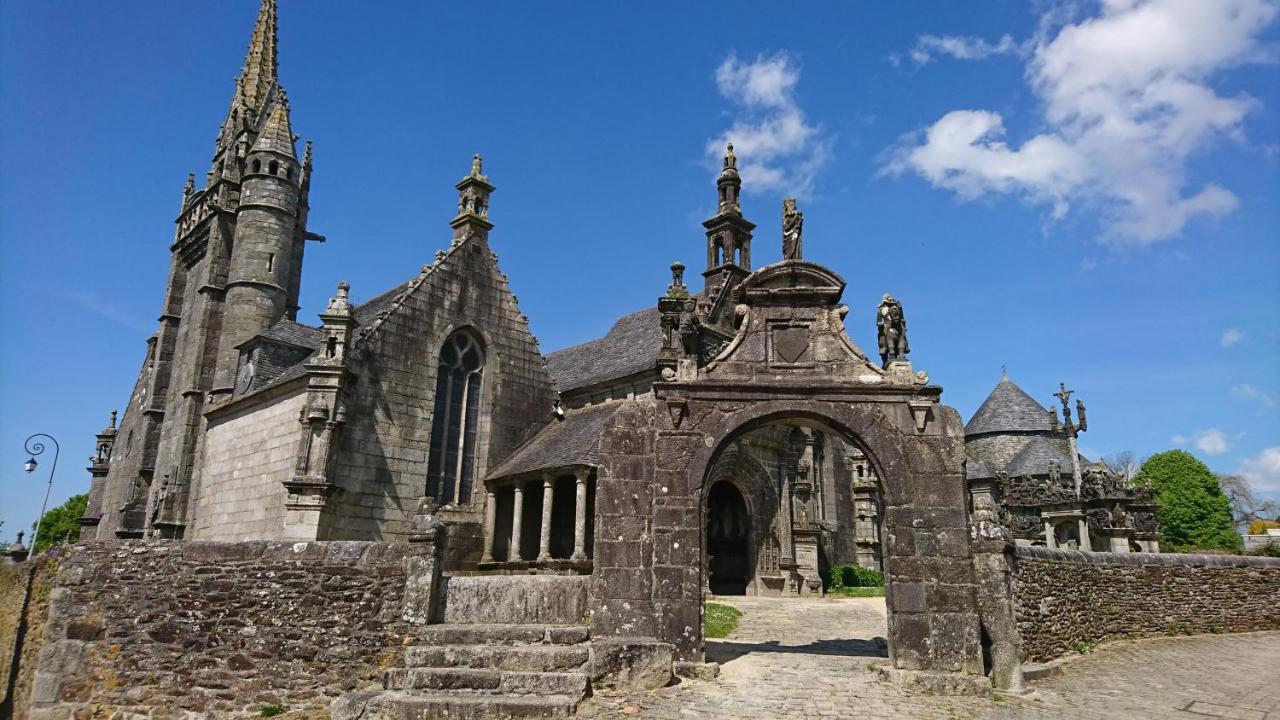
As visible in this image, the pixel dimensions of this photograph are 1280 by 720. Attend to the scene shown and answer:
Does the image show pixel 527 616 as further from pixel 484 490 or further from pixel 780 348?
pixel 484 490

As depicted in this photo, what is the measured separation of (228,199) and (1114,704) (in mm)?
28942

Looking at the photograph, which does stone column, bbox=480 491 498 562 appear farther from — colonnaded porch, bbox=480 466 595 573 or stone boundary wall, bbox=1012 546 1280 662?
stone boundary wall, bbox=1012 546 1280 662

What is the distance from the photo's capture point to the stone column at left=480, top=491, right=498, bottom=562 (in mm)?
19219

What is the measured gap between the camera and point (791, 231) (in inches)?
442

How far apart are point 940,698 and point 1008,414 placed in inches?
1218

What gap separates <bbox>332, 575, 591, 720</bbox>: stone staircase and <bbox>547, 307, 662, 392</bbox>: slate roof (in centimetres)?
1187

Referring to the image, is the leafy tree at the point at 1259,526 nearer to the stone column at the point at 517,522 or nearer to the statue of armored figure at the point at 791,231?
the stone column at the point at 517,522

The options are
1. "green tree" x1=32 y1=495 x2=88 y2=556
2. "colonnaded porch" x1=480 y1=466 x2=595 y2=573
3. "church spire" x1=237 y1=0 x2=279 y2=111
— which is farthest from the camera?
"green tree" x1=32 y1=495 x2=88 y2=556

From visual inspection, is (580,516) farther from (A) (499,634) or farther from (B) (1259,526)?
(B) (1259,526)

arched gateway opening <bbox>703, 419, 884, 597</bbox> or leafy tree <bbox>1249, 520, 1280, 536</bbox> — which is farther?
leafy tree <bbox>1249, 520, 1280, 536</bbox>

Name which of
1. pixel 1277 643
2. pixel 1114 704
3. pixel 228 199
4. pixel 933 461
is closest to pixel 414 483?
pixel 933 461

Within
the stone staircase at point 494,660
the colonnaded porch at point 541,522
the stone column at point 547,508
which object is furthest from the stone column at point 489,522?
the stone staircase at point 494,660

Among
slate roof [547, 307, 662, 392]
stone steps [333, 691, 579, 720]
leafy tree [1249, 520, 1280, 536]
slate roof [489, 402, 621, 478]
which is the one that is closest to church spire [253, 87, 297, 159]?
slate roof [547, 307, 662, 392]

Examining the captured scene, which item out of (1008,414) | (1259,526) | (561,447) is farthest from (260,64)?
(1259,526)
